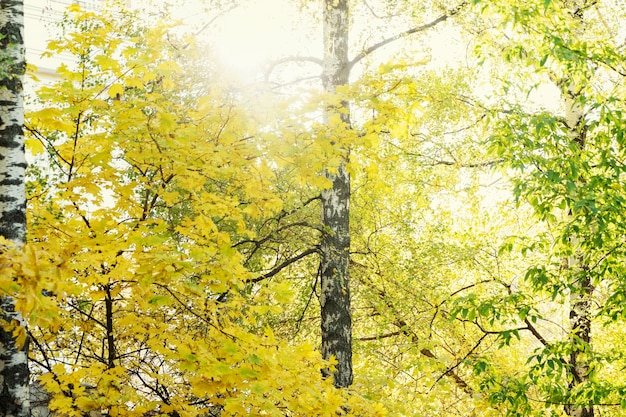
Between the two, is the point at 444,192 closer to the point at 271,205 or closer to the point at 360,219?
the point at 360,219

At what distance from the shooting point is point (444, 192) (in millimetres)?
12453

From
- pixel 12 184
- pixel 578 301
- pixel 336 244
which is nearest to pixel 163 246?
pixel 12 184

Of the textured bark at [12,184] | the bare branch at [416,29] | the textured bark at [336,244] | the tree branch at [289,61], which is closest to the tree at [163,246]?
the textured bark at [12,184]

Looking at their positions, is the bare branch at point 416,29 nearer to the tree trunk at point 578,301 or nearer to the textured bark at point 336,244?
the textured bark at point 336,244

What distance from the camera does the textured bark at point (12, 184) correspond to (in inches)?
147

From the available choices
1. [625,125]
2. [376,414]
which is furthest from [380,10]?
[376,414]

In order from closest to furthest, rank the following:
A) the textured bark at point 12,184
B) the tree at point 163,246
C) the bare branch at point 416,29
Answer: the textured bark at point 12,184 → the tree at point 163,246 → the bare branch at point 416,29

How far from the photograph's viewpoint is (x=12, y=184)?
3.87 m

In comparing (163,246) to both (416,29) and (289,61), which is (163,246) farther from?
(416,29)

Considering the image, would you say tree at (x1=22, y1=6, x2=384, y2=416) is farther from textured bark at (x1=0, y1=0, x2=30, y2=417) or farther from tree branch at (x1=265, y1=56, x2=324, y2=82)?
tree branch at (x1=265, y1=56, x2=324, y2=82)

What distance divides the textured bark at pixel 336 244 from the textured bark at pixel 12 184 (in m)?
4.25

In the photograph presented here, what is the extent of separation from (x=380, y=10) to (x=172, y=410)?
6.98 meters

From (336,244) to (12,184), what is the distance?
15.5 feet

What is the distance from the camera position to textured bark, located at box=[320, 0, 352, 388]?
25.8 ft
